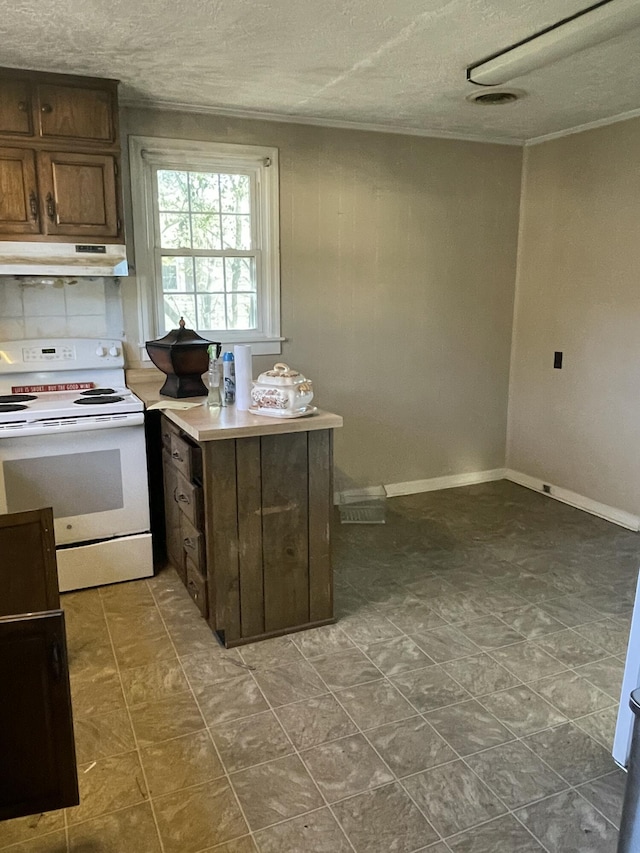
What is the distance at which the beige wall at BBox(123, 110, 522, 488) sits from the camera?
3885 mm

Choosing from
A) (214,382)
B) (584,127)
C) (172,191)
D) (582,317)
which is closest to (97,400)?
(214,382)

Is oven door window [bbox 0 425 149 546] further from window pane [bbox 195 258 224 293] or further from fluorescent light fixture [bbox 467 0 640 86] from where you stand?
fluorescent light fixture [bbox 467 0 640 86]

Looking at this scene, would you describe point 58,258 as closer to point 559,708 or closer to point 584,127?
point 559,708

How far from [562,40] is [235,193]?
1.94 metres

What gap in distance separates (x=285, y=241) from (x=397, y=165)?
2.91 feet

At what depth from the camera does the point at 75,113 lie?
9.78ft

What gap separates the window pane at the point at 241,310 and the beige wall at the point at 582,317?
1.94 m

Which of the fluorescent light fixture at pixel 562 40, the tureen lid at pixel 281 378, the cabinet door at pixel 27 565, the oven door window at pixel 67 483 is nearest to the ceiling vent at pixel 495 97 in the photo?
the fluorescent light fixture at pixel 562 40

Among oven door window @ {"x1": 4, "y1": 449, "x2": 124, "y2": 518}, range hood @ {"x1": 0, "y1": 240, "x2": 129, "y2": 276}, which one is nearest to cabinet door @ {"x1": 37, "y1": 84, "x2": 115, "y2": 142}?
range hood @ {"x1": 0, "y1": 240, "x2": 129, "y2": 276}

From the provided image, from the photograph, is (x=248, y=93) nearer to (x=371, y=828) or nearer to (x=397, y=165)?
(x=397, y=165)

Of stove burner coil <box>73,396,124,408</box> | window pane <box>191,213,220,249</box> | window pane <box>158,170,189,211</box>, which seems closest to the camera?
stove burner coil <box>73,396,124,408</box>

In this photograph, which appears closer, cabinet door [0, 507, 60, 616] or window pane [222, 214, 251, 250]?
cabinet door [0, 507, 60, 616]

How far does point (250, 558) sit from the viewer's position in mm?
2545

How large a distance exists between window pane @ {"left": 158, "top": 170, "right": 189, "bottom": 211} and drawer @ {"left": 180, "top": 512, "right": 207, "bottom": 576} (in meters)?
1.81
